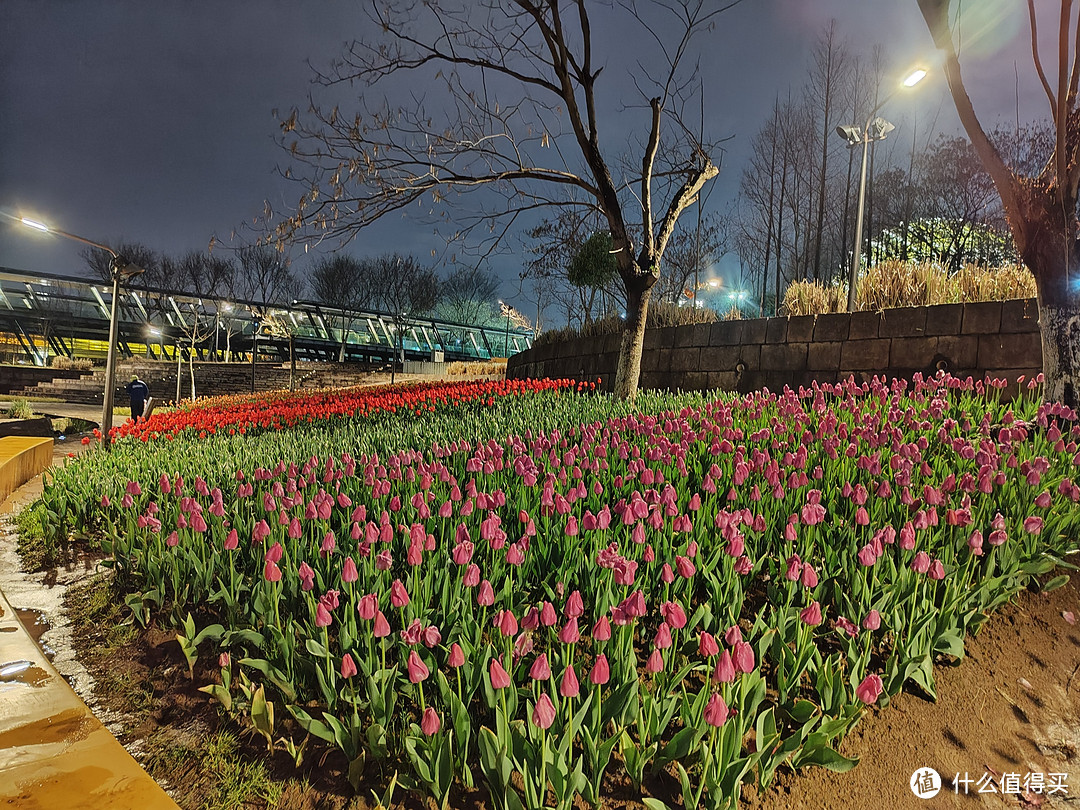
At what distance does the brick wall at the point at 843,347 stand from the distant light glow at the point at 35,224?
1008cm

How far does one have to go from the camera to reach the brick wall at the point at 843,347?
6781mm

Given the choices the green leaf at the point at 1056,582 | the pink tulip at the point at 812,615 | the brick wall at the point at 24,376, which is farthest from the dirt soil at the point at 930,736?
the brick wall at the point at 24,376

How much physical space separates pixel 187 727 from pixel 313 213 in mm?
6655

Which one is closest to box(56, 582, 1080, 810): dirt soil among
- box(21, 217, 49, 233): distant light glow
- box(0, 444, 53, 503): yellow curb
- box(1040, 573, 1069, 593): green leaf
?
box(1040, 573, 1069, 593): green leaf

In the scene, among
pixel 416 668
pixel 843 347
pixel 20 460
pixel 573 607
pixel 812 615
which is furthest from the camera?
pixel 843 347

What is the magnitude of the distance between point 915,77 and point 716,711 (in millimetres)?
10565

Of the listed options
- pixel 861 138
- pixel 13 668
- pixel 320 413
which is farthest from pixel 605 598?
pixel 861 138

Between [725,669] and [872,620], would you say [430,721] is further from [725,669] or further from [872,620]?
[872,620]

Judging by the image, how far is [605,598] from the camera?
2.32 metres

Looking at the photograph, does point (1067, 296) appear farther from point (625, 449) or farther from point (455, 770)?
point (455, 770)

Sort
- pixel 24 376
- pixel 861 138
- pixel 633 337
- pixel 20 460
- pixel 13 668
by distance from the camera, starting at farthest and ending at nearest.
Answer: pixel 24 376 → pixel 861 138 → pixel 633 337 → pixel 20 460 → pixel 13 668

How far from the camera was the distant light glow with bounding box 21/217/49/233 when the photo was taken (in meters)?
9.84

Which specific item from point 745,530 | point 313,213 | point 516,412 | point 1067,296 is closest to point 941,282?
Result: point 1067,296

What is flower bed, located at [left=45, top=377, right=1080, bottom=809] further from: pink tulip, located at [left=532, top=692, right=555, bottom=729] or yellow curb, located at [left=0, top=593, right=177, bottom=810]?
yellow curb, located at [left=0, top=593, right=177, bottom=810]
